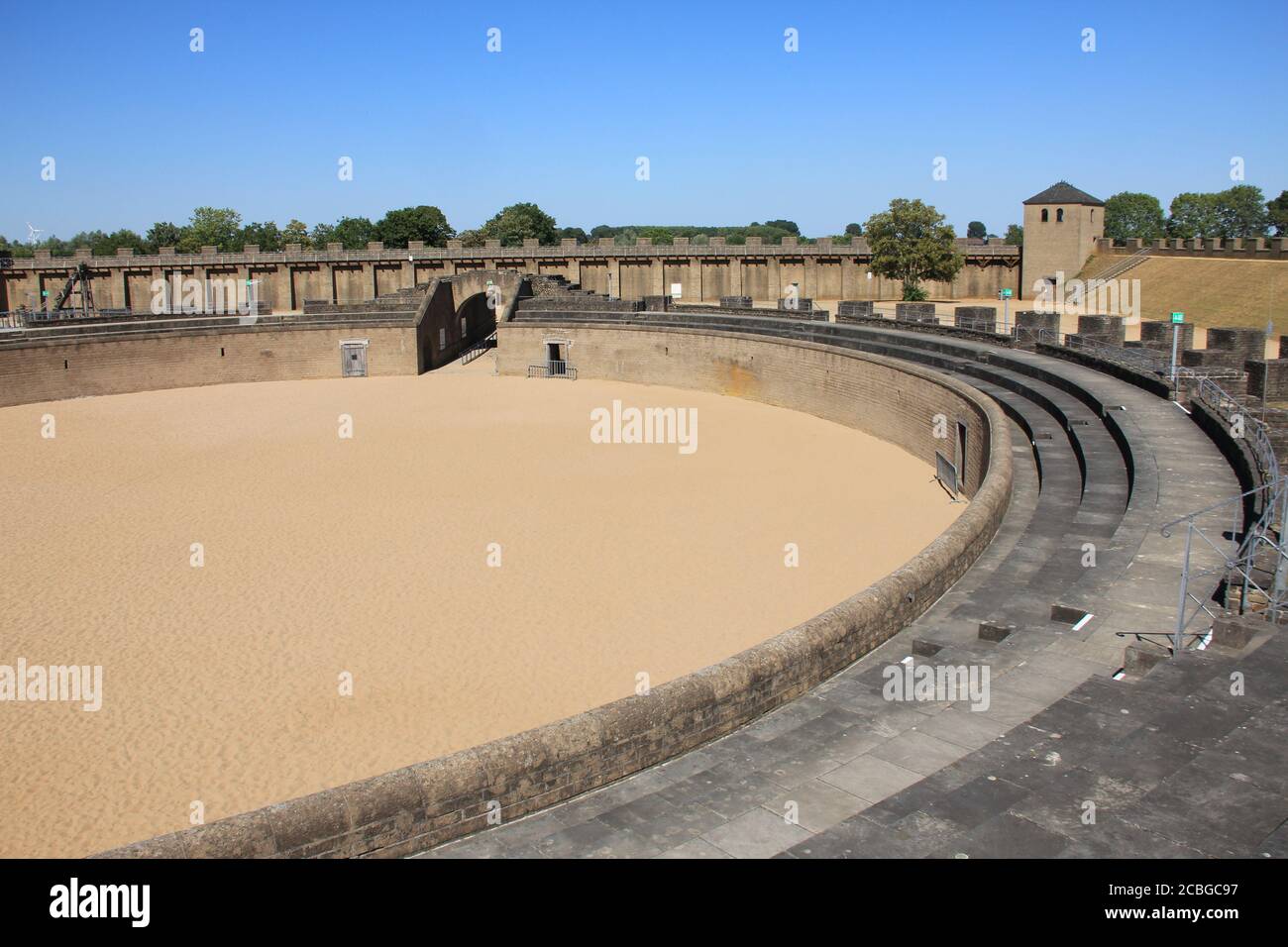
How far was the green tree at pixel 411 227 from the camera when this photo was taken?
371ft

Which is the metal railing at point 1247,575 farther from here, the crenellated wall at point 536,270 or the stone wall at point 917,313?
the crenellated wall at point 536,270

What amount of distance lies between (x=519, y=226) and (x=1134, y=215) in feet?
287

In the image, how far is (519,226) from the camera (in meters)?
119

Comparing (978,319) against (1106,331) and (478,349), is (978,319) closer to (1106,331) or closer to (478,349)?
→ (1106,331)

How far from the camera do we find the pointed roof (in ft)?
177

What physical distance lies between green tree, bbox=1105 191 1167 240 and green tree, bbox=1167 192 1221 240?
1.86m

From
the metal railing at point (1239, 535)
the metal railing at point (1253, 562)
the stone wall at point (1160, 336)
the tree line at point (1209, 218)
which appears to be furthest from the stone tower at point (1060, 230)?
the tree line at point (1209, 218)

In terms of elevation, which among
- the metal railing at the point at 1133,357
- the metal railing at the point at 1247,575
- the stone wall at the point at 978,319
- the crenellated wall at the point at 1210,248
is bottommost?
the metal railing at the point at 1247,575

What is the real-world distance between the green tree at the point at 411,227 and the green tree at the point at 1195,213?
94.8 m

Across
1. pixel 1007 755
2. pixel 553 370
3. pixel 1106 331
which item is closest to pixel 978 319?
pixel 1106 331

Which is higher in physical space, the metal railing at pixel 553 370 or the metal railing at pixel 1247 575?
the metal railing at pixel 553 370

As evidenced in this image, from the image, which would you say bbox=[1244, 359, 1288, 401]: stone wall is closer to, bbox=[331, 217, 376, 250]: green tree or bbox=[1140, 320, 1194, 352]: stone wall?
bbox=[1140, 320, 1194, 352]: stone wall
